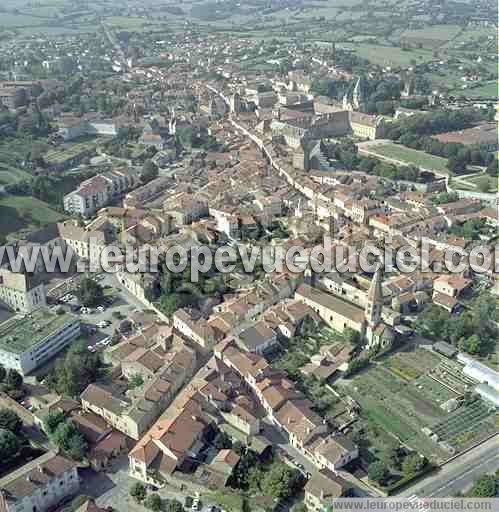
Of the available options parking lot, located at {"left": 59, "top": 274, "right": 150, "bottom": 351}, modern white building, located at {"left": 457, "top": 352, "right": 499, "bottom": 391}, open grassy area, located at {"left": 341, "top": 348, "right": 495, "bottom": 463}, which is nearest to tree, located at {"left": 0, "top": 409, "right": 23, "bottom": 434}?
parking lot, located at {"left": 59, "top": 274, "right": 150, "bottom": 351}

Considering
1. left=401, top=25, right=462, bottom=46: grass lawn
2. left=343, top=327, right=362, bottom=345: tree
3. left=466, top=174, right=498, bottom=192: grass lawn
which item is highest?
left=343, top=327, right=362, bottom=345: tree

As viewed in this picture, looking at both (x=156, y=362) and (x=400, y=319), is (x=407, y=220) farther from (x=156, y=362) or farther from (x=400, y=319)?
(x=156, y=362)

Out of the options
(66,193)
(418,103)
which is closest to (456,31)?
(418,103)

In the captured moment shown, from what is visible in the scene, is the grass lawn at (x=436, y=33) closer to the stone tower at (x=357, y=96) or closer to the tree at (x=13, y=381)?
the stone tower at (x=357, y=96)

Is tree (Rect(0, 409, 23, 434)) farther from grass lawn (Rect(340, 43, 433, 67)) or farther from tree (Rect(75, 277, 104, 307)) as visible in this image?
grass lawn (Rect(340, 43, 433, 67))

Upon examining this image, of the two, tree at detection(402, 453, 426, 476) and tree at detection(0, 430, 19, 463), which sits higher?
tree at detection(0, 430, 19, 463)
